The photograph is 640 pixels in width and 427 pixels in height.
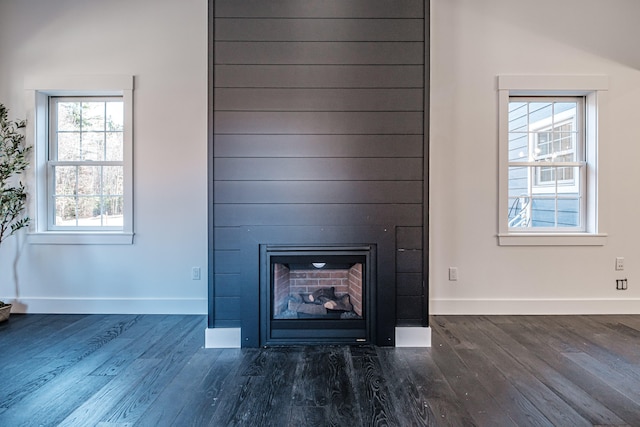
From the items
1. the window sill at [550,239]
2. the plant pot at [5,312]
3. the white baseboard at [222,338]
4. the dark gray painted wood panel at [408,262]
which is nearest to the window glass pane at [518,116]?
A: the window sill at [550,239]

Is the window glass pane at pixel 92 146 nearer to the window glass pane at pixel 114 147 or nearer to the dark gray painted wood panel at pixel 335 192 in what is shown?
the window glass pane at pixel 114 147

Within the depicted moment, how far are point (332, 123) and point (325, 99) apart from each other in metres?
0.19

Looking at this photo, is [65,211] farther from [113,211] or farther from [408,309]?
[408,309]

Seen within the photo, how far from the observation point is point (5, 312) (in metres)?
3.04

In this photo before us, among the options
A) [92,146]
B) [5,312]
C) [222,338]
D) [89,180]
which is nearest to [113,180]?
[89,180]

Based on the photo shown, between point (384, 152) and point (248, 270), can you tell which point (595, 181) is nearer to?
point (384, 152)

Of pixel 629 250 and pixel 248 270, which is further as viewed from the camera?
pixel 629 250

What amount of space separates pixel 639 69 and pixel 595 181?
46.4 inches

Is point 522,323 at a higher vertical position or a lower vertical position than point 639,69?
lower

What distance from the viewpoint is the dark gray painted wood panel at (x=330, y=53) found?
2557 millimetres

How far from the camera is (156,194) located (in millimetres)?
3311

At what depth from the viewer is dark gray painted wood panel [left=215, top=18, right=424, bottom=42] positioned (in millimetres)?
2547

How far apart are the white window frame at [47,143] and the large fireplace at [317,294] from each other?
1.69m

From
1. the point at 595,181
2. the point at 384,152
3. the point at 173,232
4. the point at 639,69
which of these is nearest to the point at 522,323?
the point at 595,181
